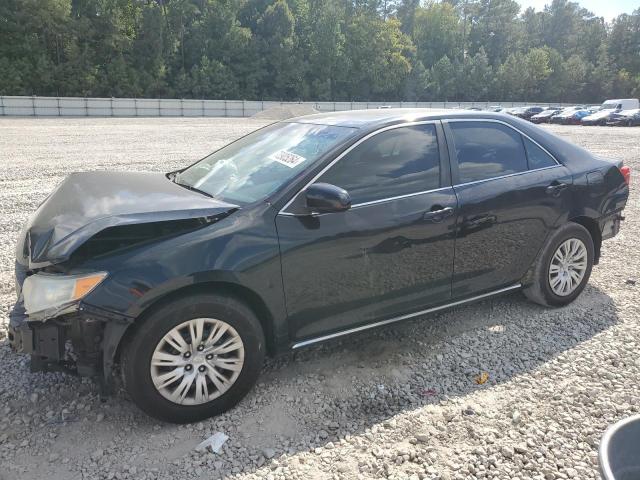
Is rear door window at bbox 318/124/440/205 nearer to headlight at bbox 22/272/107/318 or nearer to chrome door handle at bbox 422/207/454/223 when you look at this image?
chrome door handle at bbox 422/207/454/223

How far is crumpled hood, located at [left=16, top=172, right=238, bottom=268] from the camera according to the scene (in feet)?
8.98

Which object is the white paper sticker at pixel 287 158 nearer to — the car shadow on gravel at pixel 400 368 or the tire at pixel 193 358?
the tire at pixel 193 358

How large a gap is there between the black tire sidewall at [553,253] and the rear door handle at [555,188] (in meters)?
0.33

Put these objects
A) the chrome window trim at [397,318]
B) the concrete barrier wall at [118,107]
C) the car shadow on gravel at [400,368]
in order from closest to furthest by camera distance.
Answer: the car shadow on gravel at [400,368], the chrome window trim at [397,318], the concrete barrier wall at [118,107]

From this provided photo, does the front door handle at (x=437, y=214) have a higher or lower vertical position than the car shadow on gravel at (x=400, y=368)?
higher

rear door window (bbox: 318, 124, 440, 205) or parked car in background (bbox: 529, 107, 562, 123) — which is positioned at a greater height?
parked car in background (bbox: 529, 107, 562, 123)

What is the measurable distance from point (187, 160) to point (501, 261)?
35.1 ft

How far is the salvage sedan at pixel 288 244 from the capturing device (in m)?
2.72

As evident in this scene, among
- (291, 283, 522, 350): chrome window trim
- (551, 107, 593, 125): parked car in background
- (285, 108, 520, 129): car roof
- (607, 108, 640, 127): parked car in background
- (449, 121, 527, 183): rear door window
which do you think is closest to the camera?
(291, 283, 522, 350): chrome window trim

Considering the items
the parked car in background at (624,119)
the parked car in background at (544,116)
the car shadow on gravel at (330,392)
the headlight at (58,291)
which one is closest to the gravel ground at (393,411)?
the car shadow on gravel at (330,392)

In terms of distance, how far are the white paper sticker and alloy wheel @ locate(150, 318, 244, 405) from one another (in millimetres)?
1156

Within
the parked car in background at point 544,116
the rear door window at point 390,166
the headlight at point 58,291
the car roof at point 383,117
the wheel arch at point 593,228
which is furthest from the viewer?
the parked car in background at point 544,116

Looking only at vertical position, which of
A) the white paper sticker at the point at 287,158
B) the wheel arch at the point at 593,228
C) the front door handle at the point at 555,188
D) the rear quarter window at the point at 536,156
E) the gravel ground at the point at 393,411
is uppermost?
the white paper sticker at the point at 287,158

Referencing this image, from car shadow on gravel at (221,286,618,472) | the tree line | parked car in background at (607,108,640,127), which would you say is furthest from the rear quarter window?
the tree line
